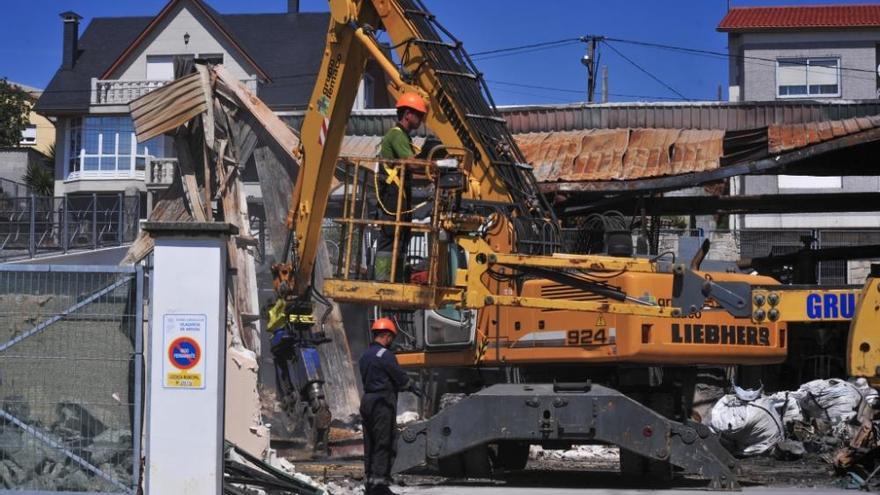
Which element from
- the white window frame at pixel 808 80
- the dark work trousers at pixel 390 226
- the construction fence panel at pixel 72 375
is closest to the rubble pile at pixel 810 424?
the dark work trousers at pixel 390 226

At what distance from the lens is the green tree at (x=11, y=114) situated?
193 feet

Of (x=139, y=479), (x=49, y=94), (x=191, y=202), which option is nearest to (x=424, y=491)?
(x=139, y=479)

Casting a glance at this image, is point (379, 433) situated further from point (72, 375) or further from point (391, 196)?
point (72, 375)

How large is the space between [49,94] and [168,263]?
1670 inches

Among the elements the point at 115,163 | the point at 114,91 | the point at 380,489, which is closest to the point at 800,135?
the point at 380,489

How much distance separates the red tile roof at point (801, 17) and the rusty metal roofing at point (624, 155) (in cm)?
2319

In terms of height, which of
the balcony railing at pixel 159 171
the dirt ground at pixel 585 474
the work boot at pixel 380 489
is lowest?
the dirt ground at pixel 585 474

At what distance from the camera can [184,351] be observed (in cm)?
1059

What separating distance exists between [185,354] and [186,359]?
4cm

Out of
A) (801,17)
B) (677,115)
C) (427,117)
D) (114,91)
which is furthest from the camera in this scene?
(114,91)

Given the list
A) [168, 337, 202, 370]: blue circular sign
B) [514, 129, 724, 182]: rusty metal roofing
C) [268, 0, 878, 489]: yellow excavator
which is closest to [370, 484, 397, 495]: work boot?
[268, 0, 878, 489]: yellow excavator

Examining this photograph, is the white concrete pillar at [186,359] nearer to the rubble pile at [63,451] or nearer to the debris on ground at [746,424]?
the rubble pile at [63,451]

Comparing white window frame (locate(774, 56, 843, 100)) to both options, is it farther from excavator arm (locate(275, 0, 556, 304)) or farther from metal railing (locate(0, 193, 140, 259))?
excavator arm (locate(275, 0, 556, 304))

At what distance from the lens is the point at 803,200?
19859 mm
